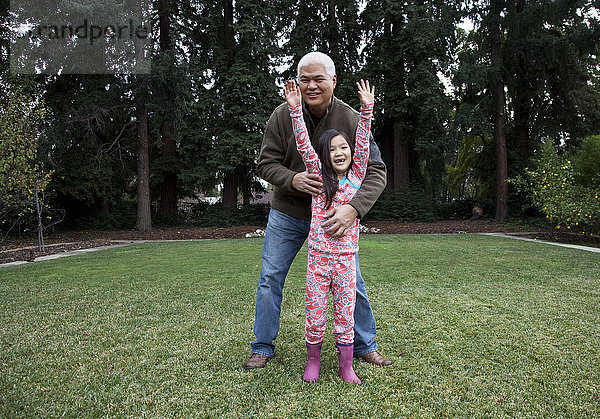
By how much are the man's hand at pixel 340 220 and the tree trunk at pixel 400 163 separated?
1622 centimetres

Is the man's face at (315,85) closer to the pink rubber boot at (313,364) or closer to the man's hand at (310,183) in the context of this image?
the man's hand at (310,183)

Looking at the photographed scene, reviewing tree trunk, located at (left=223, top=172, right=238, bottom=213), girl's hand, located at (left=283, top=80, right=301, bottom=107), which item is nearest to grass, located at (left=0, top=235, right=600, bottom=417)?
girl's hand, located at (left=283, top=80, right=301, bottom=107)

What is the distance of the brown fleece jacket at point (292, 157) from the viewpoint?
236cm

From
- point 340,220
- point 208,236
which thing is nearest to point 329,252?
point 340,220

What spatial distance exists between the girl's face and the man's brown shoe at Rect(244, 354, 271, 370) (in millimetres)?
1182

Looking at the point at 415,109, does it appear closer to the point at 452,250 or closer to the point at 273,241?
the point at 452,250

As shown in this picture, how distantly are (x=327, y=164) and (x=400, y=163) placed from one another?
54.2 ft

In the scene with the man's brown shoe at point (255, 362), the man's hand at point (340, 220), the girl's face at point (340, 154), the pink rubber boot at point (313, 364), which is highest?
the girl's face at point (340, 154)

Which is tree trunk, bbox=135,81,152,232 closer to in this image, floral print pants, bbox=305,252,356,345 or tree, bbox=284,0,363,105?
tree, bbox=284,0,363,105

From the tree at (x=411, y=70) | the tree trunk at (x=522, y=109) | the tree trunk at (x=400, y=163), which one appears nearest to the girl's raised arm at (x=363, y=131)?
the tree at (x=411, y=70)

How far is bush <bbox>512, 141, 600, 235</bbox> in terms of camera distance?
8.85 metres

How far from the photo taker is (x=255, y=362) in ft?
7.75

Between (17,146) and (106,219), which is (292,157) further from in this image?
(106,219)

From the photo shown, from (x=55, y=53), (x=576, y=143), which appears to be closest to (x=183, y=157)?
(x=55, y=53)
